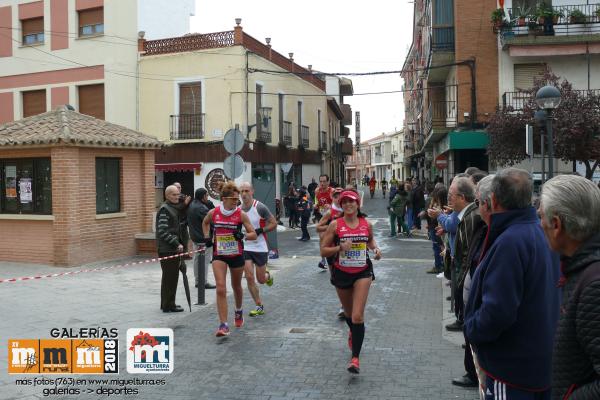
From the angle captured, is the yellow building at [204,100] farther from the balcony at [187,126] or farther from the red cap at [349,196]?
the red cap at [349,196]

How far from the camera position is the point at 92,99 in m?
26.7

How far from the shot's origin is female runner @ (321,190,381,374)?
5707 millimetres

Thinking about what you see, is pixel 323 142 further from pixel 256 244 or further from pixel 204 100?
pixel 256 244

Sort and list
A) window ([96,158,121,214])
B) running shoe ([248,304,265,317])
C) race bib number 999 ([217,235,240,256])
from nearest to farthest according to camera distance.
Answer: race bib number 999 ([217,235,240,256]) → running shoe ([248,304,265,317]) → window ([96,158,121,214])

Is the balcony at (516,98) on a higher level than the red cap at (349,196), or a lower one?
higher

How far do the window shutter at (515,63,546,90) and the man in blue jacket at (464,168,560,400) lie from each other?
20.0m

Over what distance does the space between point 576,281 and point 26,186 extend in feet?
43.0

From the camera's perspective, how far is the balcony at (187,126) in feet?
82.6

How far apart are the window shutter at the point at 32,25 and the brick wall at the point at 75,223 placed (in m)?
15.5

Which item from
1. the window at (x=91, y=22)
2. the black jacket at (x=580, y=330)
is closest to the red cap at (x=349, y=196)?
the black jacket at (x=580, y=330)

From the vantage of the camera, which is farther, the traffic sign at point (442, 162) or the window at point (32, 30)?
the window at point (32, 30)

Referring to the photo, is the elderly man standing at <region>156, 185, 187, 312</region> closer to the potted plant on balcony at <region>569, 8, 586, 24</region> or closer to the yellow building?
the yellow building

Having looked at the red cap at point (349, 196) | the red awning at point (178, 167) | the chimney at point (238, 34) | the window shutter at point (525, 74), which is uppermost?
the chimney at point (238, 34)

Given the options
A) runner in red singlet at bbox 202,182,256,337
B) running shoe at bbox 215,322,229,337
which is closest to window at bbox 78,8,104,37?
runner in red singlet at bbox 202,182,256,337
